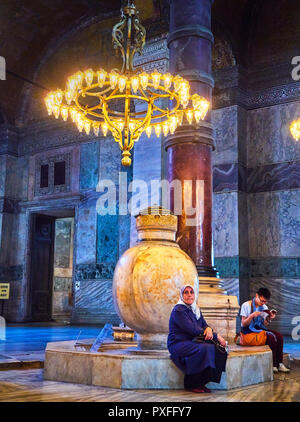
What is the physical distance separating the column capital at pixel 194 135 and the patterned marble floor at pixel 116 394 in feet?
10.6

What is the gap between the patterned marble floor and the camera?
3.69 metres

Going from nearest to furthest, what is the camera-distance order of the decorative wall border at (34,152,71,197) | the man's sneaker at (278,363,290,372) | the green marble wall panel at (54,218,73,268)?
the man's sneaker at (278,363,290,372) → the decorative wall border at (34,152,71,197) → the green marble wall panel at (54,218,73,268)

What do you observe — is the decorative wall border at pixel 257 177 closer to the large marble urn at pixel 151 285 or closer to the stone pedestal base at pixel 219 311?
the stone pedestal base at pixel 219 311

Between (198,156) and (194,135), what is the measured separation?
281mm

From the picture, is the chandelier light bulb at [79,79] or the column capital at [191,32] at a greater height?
the column capital at [191,32]

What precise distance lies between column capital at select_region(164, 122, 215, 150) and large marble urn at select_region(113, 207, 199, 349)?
7.47 ft

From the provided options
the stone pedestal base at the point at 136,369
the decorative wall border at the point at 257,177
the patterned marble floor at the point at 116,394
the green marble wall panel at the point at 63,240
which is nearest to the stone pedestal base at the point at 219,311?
the stone pedestal base at the point at 136,369

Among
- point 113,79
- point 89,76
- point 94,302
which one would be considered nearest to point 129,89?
point 113,79

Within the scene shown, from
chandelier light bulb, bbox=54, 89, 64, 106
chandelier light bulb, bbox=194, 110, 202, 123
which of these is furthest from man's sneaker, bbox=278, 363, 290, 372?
chandelier light bulb, bbox=54, 89, 64, 106

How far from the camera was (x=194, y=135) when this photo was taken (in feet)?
22.1

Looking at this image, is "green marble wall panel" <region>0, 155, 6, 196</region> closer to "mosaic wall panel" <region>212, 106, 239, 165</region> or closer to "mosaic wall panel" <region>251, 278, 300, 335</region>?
"mosaic wall panel" <region>212, 106, 239, 165</region>

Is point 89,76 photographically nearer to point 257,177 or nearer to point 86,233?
point 257,177

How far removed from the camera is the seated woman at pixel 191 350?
13.2ft

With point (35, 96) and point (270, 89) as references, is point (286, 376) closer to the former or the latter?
point (270, 89)
